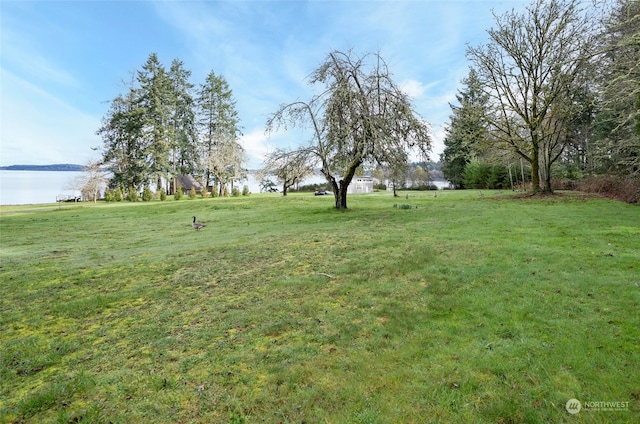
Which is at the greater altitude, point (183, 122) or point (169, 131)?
point (183, 122)

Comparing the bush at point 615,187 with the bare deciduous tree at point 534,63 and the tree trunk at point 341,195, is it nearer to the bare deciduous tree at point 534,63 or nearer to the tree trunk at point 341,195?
the bare deciduous tree at point 534,63

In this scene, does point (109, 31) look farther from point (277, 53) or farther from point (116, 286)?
point (116, 286)

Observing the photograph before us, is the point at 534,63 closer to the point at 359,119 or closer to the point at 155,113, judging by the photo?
the point at 359,119

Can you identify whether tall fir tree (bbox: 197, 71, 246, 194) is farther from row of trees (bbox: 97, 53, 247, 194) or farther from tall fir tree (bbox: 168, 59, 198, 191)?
tall fir tree (bbox: 168, 59, 198, 191)

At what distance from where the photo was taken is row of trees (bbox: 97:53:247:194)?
117ft

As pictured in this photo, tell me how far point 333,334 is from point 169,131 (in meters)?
39.8

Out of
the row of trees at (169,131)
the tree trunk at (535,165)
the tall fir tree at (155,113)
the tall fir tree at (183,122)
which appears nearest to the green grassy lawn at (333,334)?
the tree trunk at (535,165)

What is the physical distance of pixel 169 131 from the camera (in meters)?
36.8

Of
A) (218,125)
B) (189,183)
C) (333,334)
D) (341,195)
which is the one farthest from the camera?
(189,183)

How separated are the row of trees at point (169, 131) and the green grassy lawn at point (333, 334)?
97.5ft

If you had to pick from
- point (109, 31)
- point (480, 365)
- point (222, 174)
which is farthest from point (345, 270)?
point (222, 174)

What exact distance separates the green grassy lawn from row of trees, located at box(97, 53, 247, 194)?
97.5ft

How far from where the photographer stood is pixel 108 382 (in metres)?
2.78

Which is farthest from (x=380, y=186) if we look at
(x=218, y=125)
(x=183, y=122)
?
(x=183, y=122)
